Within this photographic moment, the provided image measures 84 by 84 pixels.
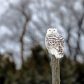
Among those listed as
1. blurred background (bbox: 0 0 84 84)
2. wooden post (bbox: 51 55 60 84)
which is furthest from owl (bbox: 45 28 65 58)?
blurred background (bbox: 0 0 84 84)

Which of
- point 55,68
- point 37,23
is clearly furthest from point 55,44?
point 37,23

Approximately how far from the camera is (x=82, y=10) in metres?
5.64

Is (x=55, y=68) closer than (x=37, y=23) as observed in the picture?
Yes

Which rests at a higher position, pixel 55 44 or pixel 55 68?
pixel 55 44

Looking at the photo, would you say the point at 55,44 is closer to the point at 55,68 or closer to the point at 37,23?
the point at 55,68

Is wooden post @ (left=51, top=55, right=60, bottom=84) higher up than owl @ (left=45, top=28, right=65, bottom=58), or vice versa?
owl @ (left=45, top=28, right=65, bottom=58)

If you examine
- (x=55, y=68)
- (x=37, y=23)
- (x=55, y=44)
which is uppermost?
(x=37, y=23)

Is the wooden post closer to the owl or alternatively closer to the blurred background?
the owl

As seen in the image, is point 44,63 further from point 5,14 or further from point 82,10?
point 82,10

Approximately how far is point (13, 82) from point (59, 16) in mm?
3725

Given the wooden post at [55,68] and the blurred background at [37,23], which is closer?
the wooden post at [55,68]

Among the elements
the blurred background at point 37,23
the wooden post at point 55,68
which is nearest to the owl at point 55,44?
the wooden post at point 55,68

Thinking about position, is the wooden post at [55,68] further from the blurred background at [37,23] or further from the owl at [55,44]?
the blurred background at [37,23]

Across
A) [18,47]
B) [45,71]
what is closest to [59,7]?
[18,47]
